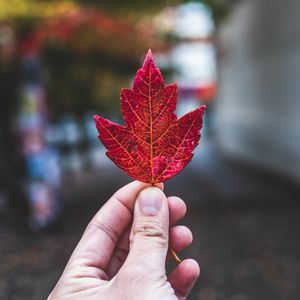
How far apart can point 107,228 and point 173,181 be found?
14.5 m

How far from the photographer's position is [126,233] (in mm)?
1924

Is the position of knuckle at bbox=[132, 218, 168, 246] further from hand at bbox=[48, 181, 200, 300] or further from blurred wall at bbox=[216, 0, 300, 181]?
blurred wall at bbox=[216, 0, 300, 181]

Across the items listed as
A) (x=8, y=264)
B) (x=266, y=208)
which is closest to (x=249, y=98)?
(x=266, y=208)

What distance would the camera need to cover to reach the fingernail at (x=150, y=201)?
1691 mm

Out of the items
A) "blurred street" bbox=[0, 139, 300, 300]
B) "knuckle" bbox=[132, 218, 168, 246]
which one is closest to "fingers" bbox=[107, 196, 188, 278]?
"knuckle" bbox=[132, 218, 168, 246]

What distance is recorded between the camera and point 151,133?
5.53 ft

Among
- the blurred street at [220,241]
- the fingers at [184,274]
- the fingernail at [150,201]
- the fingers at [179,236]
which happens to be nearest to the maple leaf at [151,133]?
the fingernail at [150,201]

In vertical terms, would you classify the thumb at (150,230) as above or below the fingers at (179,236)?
above

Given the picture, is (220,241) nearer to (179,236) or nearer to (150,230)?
(179,236)

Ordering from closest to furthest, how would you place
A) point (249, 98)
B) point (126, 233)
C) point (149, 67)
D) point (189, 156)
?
point (149, 67) → point (189, 156) → point (126, 233) → point (249, 98)

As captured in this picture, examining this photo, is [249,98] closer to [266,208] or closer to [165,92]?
[266,208]

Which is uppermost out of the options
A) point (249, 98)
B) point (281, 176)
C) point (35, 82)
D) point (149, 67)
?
point (149, 67)

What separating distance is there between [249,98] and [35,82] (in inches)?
360

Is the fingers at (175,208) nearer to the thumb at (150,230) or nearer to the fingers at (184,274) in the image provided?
the thumb at (150,230)
